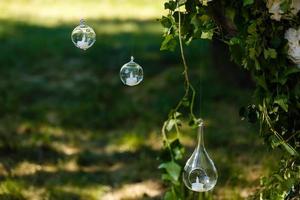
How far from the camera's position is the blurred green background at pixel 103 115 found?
3.39m

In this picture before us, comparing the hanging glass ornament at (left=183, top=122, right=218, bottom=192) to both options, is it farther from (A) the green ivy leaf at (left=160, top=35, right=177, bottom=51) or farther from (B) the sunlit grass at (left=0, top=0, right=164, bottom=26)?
(B) the sunlit grass at (left=0, top=0, right=164, bottom=26)

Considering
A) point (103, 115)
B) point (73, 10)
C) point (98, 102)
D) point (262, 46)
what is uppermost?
point (73, 10)

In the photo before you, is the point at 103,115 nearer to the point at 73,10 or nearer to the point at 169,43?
the point at 169,43

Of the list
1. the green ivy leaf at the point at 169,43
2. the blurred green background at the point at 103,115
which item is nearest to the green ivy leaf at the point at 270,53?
the green ivy leaf at the point at 169,43

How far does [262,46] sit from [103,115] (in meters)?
2.69

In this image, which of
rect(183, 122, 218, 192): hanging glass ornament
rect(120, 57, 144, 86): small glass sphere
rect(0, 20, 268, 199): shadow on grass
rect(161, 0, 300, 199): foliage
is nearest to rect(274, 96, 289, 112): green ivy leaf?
rect(161, 0, 300, 199): foliage

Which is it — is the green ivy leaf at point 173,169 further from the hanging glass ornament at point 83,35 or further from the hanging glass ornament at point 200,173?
the hanging glass ornament at point 83,35

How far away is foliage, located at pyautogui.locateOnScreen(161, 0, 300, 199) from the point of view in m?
1.98

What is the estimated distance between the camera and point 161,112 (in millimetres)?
4480

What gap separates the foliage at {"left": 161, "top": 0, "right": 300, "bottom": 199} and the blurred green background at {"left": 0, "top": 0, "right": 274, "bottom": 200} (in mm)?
226

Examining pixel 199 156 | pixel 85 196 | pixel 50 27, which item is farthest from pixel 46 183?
pixel 50 27

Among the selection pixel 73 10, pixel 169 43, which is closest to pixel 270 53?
pixel 169 43

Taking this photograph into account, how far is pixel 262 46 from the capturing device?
1.99 meters

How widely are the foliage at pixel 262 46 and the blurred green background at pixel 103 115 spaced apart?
23cm
